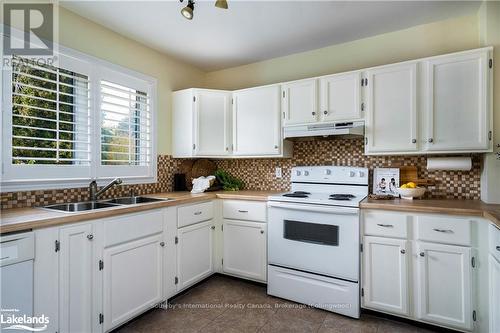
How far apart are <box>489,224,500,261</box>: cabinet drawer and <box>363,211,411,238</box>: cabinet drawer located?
0.46 m

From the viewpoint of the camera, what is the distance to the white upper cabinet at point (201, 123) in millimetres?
3016

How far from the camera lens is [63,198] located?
2105 mm

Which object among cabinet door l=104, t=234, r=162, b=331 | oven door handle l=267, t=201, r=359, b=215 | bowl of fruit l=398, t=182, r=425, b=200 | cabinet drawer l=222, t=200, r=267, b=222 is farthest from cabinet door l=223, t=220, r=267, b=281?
bowl of fruit l=398, t=182, r=425, b=200

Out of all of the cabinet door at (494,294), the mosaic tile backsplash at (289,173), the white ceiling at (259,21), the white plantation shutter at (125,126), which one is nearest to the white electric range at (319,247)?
the mosaic tile backsplash at (289,173)

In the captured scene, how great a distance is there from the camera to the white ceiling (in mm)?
2113

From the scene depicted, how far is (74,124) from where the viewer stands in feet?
7.27

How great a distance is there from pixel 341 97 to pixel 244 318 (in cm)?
212

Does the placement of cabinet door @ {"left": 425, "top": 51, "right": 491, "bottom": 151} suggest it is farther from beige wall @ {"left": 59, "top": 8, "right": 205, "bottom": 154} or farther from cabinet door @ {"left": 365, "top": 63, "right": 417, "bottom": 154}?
beige wall @ {"left": 59, "top": 8, "right": 205, "bottom": 154}

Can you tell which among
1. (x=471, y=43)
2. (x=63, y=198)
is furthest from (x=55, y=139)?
(x=471, y=43)

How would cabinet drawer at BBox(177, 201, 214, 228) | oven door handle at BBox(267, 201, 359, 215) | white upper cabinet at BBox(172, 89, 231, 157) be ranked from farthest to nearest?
white upper cabinet at BBox(172, 89, 231, 157)
cabinet drawer at BBox(177, 201, 214, 228)
oven door handle at BBox(267, 201, 359, 215)

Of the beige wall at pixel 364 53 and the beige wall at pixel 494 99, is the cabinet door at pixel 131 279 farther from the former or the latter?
the beige wall at pixel 494 99

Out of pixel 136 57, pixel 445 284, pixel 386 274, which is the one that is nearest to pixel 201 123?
pixel 136 57

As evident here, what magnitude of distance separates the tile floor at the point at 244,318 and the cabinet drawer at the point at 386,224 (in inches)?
27.5

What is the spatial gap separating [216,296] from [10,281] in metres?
1.59
